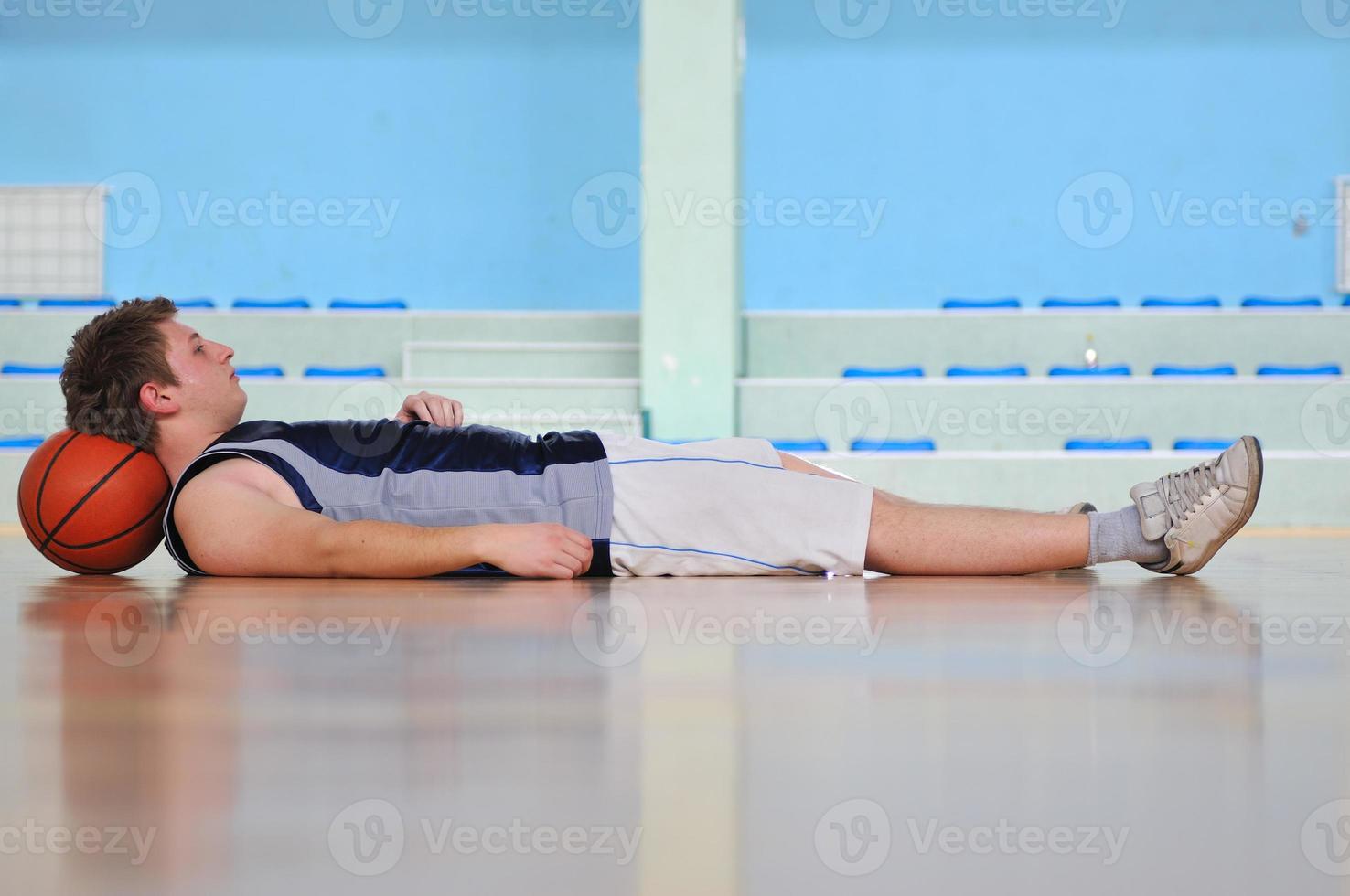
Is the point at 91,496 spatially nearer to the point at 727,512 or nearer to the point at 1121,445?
the point at 727,512

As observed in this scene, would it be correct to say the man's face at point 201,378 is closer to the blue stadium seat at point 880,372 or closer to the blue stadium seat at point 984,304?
the blue stadium seat at point 880,372

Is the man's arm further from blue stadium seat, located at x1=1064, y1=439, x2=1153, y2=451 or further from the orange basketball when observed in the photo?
blue stadium seat, located at x1=1064, y1=439, x2=1153, y2=451

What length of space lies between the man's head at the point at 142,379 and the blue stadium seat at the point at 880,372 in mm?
3781

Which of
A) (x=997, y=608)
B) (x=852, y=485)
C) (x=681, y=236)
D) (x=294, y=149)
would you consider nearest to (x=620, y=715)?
(x=997, y=608)

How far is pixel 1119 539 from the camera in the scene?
1620mm

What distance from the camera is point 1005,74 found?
7355mm

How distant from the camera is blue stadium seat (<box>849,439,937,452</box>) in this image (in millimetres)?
4793

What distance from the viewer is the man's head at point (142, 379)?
1628mm

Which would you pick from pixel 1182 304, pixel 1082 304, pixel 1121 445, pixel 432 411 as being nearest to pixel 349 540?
pixel 432 411

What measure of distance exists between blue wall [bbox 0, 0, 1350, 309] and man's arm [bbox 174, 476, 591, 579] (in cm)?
601

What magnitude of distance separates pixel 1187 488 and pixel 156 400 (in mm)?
1445

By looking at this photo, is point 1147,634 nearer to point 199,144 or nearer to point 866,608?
point 866,608

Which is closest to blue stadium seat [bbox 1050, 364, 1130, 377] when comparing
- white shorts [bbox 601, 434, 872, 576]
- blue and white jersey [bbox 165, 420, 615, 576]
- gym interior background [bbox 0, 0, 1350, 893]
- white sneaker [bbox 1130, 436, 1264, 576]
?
gym interior background [bbox 0, 0, 1350, 893]

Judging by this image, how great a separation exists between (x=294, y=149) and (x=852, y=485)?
685 centimetres
